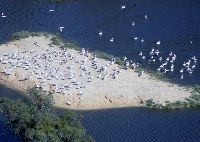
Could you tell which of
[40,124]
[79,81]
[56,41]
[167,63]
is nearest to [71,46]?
[56,41]

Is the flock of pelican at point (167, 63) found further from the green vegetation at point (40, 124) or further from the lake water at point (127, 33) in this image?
the green vegetation at point (40, 124)

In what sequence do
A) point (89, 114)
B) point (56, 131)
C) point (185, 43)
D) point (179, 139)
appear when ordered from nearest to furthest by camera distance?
point (56, 131), point (179, 139), point (89, 114), point (185, 43)

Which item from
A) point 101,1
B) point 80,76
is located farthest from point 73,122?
point 101,1

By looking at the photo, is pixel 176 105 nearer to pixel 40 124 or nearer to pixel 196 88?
pixel 196 88

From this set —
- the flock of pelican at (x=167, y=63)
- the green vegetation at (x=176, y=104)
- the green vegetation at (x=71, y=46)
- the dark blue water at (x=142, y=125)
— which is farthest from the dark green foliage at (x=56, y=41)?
the green vegetation at (x=176, y=104)

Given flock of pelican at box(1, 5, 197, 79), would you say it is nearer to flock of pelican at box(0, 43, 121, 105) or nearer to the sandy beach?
the sandy beach

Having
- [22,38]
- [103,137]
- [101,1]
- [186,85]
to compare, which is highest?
[101,1]

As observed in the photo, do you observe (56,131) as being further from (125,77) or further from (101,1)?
(101,1)

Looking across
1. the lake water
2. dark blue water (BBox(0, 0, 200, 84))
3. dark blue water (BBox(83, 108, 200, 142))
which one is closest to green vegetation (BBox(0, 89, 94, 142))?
the lake water

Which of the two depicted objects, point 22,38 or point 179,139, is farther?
point 22,38
